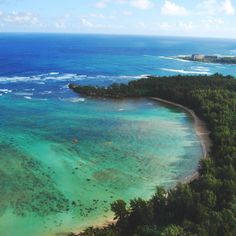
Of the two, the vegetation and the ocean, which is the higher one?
the vegetation

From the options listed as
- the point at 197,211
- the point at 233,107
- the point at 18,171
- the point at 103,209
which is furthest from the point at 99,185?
the point at 233,107

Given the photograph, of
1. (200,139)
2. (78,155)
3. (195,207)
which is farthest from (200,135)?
(195,207)

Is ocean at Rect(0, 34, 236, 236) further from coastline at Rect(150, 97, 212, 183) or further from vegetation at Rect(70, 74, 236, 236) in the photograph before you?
vegetation at Rect(70, 74, 236, 236)

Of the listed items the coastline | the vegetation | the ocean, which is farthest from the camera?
the coastline

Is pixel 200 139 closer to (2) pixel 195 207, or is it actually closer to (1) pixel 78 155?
(1) pixel 78 155

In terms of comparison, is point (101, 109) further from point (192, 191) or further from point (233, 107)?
point (192, 191)

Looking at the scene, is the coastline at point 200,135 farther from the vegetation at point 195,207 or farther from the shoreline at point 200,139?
the vegetation at point 195,207

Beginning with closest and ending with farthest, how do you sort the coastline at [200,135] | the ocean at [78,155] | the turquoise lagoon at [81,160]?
1. the turquoise lagoon at [81,160]
2. the ocean at [78,155]
3. the coastline at [200,135]

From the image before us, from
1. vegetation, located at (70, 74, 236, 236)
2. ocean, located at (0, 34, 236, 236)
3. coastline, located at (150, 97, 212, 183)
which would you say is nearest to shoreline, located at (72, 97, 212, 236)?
coastline, located at (150, 97, 212, 183)

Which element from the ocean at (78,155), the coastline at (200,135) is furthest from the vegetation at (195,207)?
the ocean at (78,155)
